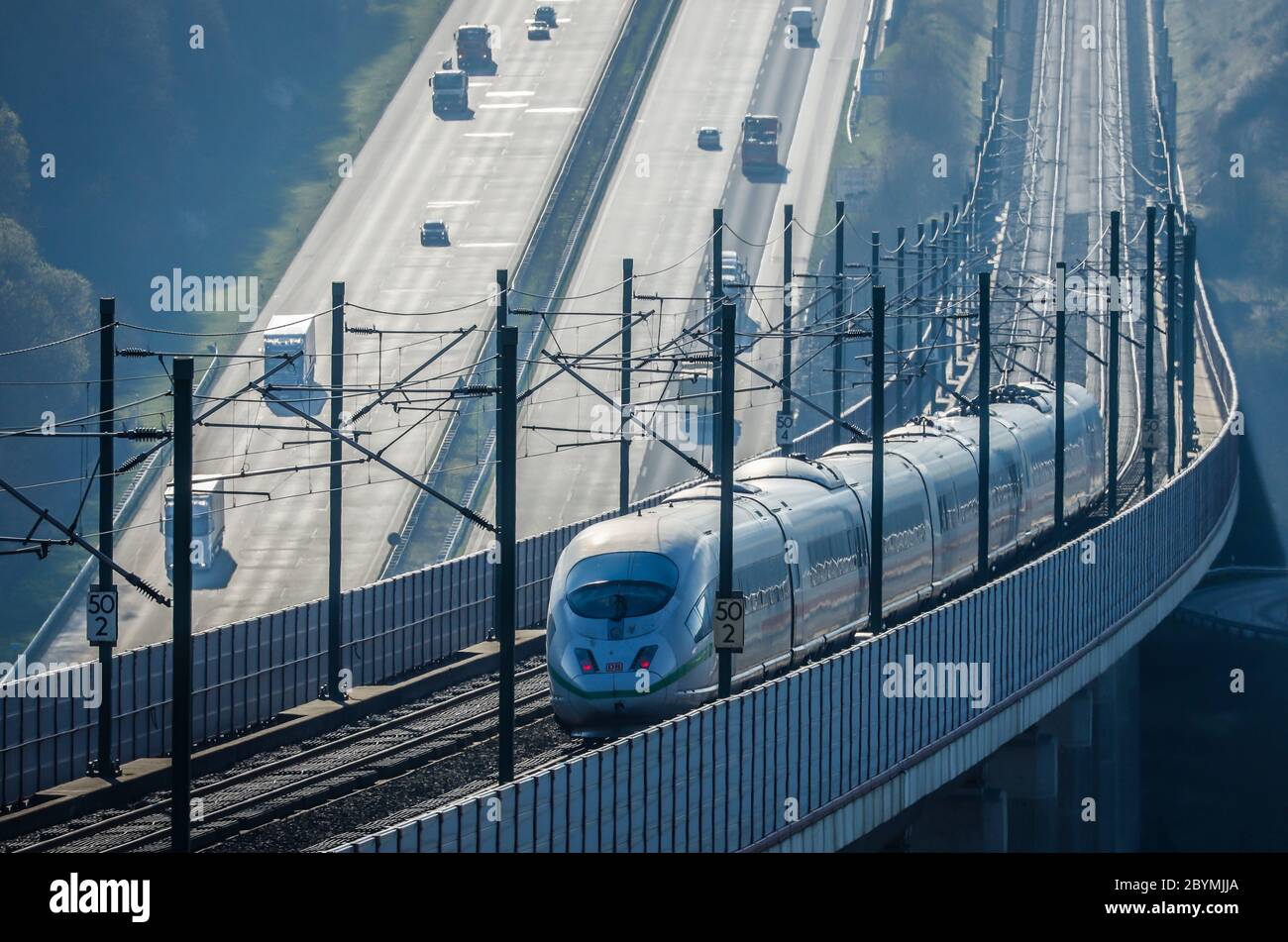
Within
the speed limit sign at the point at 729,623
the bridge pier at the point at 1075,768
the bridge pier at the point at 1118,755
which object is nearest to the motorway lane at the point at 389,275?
the bridge pier at the point at 1118,755

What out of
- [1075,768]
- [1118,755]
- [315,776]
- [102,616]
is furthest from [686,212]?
[102,616]

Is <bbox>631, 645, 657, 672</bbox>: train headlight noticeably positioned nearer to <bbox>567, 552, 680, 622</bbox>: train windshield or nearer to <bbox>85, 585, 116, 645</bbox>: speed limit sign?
<bbox>567, 552, 680, 622</bbox>: train windshield

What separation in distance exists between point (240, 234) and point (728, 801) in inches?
3751

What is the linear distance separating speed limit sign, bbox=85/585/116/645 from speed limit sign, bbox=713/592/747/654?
9.14 meters

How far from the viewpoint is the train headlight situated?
33500 millimetres

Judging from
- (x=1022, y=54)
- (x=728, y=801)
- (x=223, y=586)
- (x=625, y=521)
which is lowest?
(x=223, y=586)

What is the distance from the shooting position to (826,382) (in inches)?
4181

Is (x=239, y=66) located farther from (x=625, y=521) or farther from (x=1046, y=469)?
(x=625, y=521)

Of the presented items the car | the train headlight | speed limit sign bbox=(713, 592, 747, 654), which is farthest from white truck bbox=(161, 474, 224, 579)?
speed limit sign bbox=(713, 592, 747, 654)

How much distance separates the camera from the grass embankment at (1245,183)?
447 feet

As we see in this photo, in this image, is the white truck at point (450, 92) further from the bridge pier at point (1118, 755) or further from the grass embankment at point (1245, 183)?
the bridge pier at point (1118, 755)

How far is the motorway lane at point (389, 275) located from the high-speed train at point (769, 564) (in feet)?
80.0

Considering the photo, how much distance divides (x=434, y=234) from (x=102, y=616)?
3198 inches

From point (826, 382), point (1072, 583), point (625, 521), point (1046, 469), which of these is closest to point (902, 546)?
point (1072, 583)
